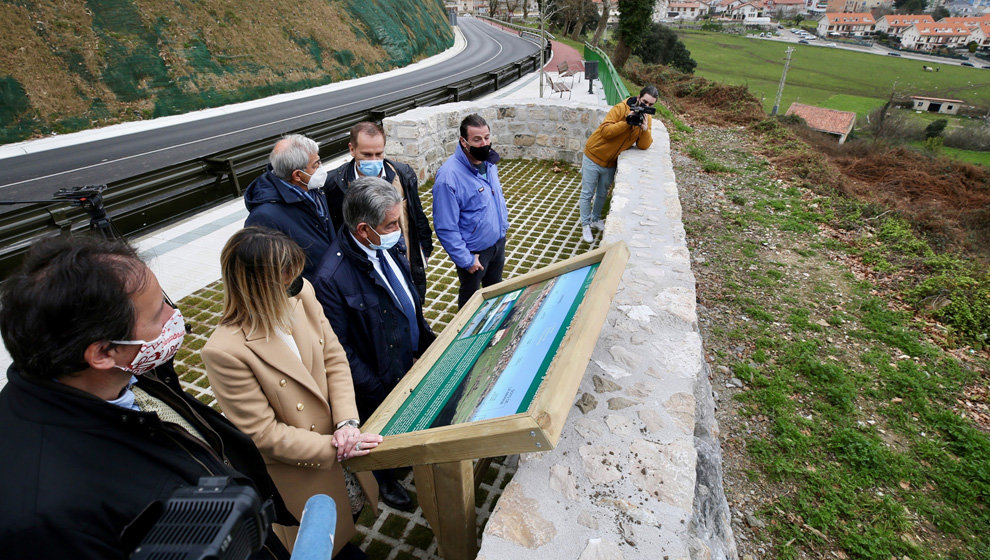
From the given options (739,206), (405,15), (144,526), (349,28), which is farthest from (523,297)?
(405,15)

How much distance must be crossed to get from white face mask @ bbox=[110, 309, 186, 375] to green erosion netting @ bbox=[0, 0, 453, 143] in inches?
729

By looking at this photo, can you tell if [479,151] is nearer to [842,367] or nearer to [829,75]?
[842,367]

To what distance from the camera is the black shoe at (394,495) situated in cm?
289

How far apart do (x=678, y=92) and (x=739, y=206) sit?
13792 millimetres

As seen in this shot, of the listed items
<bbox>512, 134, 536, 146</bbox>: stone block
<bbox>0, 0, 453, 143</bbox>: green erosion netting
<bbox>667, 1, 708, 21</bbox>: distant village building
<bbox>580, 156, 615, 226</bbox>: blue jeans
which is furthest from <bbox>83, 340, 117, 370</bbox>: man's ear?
<bbox>667, 1, 708, 21</bbox>: distant village building

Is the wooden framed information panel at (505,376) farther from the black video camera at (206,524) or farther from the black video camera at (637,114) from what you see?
the black video camera at (637,114)

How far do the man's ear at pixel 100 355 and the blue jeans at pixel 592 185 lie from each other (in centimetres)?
565

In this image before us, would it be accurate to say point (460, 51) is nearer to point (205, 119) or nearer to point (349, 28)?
point (349, 28)

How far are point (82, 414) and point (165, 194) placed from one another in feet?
22.2

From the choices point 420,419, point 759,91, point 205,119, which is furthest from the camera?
point 759,91

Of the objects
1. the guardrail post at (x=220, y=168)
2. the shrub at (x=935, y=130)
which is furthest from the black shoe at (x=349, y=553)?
the shrub at (x=935, y=130)

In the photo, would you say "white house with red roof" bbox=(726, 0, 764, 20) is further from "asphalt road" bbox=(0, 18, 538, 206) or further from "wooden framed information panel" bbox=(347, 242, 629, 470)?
"wooden framed information panel" bbox=(347, 242, 629, 470)

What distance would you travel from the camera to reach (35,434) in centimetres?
111

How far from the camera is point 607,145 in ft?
20.0
